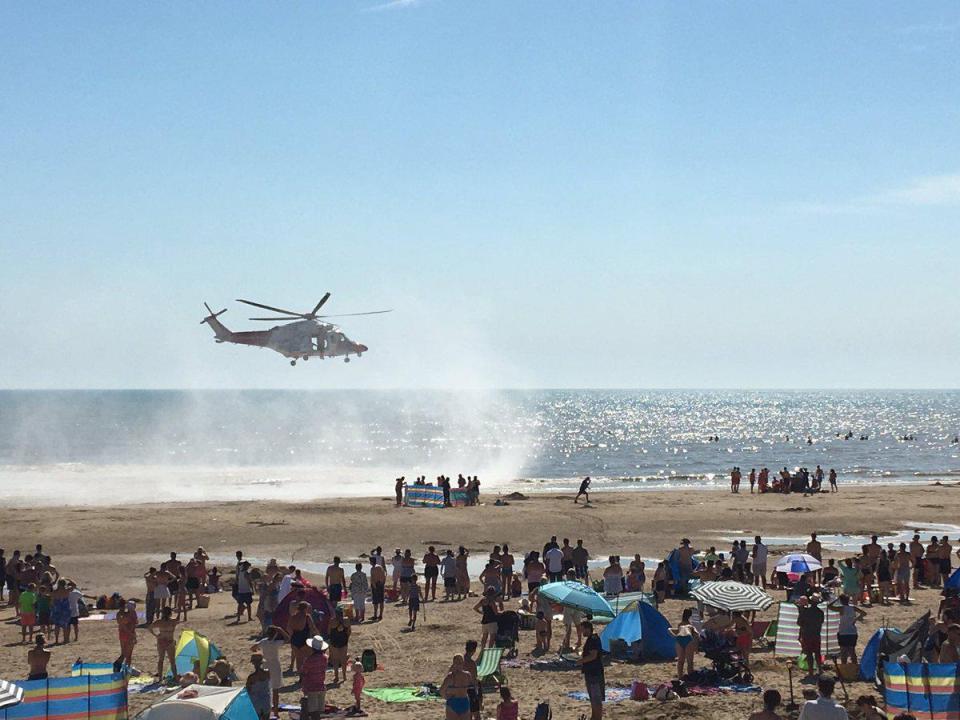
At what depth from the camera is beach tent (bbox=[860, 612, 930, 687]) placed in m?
13.7

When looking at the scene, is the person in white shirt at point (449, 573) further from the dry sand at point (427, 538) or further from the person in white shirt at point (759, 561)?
the person in white shirt at point (759, 561)

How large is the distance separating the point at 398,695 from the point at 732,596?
533 centimetres

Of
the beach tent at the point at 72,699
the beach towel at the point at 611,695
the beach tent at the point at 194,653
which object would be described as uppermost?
the beach tent at the point at 72,699

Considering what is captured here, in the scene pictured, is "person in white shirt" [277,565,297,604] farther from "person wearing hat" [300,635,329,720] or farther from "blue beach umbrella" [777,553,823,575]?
"blue beach umbrella" [777,553,823,575]

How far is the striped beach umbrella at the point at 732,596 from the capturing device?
15758mm

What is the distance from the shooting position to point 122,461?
86.0 meters

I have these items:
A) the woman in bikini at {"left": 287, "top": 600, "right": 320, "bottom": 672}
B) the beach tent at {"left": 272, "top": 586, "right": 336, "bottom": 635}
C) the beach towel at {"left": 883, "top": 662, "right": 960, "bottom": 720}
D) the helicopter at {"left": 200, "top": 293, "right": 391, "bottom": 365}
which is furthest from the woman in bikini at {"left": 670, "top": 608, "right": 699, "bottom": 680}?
the helicopter at {"left": 200, "top": 293, "right": 391, "bottom": 365}

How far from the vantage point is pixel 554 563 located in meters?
23.2

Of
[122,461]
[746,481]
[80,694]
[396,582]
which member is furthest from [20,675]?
[122,461]

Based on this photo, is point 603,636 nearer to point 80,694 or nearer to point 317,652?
point 317,652

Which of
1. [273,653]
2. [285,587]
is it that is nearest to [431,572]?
[285,587]

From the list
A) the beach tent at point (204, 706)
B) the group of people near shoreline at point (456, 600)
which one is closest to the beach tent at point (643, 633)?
the group of people near shoreline at point (456, 600)

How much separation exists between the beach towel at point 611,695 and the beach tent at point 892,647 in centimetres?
336

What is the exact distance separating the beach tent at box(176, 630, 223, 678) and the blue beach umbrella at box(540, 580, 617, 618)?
17.6 ft
